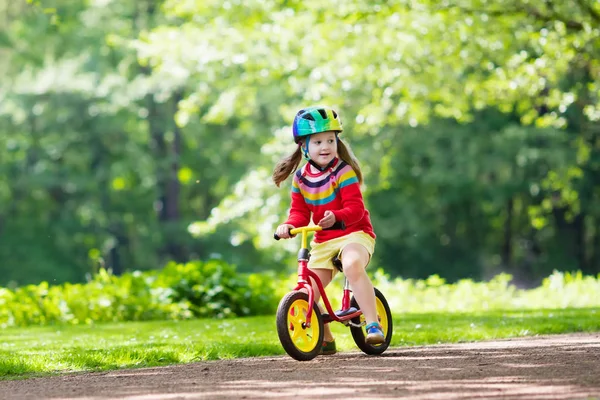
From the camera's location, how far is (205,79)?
804 inches

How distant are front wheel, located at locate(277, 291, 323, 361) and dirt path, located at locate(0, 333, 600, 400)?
9 centimetres

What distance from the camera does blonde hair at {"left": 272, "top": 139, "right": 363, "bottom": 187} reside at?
275 inches

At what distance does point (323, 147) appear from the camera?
22.5 feet

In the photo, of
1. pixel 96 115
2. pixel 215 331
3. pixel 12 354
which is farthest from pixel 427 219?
pixel 12 354

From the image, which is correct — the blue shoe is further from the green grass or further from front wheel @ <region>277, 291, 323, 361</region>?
the green grass

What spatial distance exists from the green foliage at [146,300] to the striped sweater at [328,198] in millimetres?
5492

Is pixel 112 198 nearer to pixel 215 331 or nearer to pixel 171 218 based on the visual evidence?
pixel 171 218

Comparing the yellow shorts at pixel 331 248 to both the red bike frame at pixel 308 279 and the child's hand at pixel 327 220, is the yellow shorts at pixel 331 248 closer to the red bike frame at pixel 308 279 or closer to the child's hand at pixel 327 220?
the red bike frame at pixel 308 279

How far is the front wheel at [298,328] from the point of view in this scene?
643cm

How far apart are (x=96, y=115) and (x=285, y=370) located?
26444mm

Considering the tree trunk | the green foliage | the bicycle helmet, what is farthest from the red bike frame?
the tree trunk

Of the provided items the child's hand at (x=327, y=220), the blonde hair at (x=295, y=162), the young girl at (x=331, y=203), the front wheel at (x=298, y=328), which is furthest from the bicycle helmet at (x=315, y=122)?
the front wheel at (x=298, y=328)

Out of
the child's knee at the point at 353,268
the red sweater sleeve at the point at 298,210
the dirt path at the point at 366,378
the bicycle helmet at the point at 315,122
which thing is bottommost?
the dirt path at the point at 366,378

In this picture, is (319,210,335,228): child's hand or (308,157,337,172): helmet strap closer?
(319,210,335,228): child's hand
